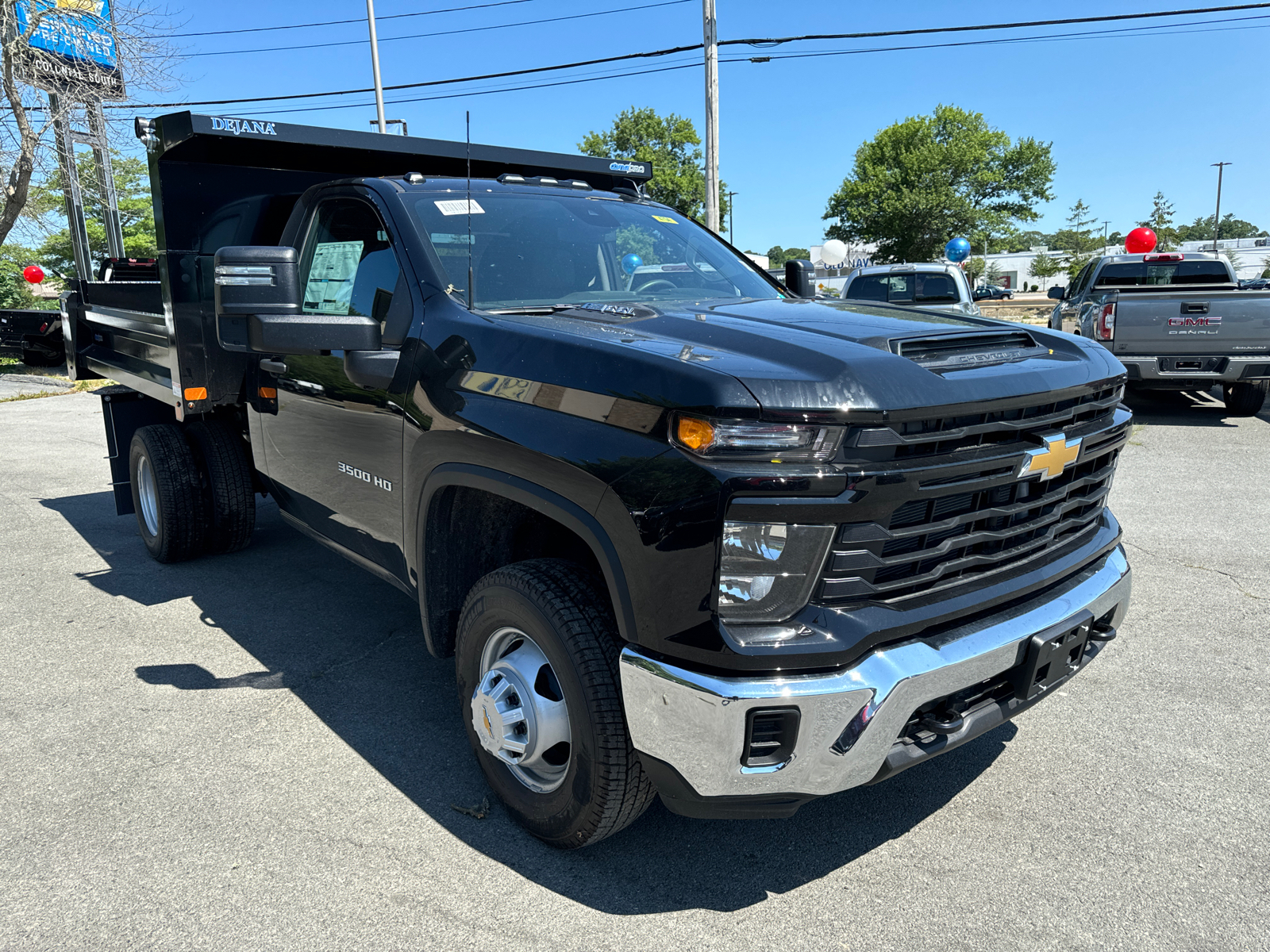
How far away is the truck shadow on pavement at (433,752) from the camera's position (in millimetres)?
2580

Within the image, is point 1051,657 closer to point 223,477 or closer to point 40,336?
point 223,477

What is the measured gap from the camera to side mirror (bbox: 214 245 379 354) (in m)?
2.74

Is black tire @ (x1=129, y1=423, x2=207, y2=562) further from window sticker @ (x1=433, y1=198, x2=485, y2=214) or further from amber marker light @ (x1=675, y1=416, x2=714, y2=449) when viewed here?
amber marker light @ (x1=675, y1=416, x2=714, y2=449)

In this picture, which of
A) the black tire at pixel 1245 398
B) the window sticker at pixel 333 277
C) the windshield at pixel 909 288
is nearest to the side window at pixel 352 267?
the window sticker at pixel 333 277

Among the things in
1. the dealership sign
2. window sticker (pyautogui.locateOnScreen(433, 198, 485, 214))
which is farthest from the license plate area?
the dealership sign

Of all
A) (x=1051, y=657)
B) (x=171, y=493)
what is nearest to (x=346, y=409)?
(x=171, y=493)

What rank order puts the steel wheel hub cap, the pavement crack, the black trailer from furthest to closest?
the black trailer
the pavement crack
the steel wheel hub cap

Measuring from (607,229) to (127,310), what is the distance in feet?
11.5

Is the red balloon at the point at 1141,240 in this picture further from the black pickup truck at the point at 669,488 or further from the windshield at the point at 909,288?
the black pickup truck at the point at 669,488

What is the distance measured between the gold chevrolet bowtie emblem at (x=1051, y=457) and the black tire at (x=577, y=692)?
1.17 m

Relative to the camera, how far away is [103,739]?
3334 mm

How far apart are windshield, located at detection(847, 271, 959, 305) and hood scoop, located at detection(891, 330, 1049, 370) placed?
9.37 meters

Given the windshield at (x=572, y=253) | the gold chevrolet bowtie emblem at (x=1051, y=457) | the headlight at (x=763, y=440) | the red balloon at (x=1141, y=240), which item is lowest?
the gold chevrolet bowtie emblem at (x=1051, y=457)

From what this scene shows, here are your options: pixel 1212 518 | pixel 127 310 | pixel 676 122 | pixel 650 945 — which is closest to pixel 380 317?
pixel 650 945
